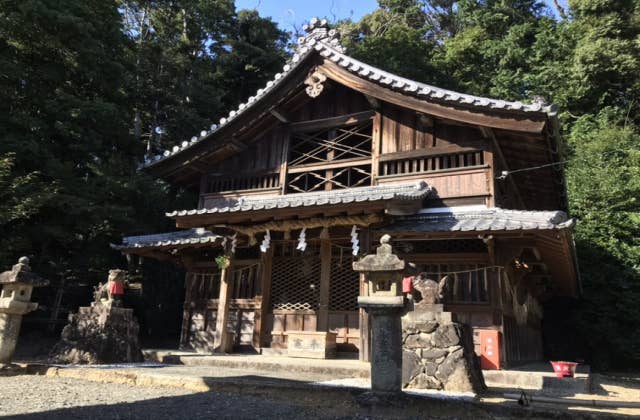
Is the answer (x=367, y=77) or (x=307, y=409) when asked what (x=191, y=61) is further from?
(x=307, y=409)

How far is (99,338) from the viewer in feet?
31.4

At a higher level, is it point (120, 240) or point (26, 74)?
point (26, 74)

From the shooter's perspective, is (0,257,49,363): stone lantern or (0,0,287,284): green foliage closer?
(0,257,49,363): stone lantern

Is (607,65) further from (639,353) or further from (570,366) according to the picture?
(570,366)

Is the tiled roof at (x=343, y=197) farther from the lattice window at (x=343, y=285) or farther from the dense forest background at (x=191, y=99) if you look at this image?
the dense forest background at (x=191, y=99)

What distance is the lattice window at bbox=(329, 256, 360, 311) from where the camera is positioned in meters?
11.6

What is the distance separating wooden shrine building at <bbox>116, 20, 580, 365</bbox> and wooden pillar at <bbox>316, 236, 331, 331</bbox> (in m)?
0.03

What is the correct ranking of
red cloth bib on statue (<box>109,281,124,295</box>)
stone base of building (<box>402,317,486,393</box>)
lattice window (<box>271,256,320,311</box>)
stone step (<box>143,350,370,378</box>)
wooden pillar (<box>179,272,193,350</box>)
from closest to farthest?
stone base of building (<box>402,317,486,393</box>), stone step (<box>143,350,370,378</box>), red cloth bib on statue (<box>109,281,124,295</box>), lattice window (<box>271,256,320,311</box>), wooden pillar (<box>179,272,193,350</box>)

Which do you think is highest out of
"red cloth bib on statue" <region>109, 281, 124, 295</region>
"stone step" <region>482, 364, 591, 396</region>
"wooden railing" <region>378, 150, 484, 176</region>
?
"wooden railing" <region>378, 150, 484, 176</region>

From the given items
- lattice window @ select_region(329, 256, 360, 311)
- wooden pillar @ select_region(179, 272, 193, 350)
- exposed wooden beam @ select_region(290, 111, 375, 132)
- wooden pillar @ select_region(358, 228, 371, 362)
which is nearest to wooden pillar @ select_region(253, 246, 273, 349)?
lattice window @ select_region(329, 256, 360, 311)

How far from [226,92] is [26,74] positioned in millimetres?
11809

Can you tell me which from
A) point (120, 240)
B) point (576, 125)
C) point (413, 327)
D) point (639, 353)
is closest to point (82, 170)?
point (120, 240)

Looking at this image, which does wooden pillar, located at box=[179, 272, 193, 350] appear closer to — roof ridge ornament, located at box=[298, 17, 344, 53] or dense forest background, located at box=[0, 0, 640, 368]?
dense forest background, located at box=[0, 0, 640, 368]

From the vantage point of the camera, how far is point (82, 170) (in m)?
16.2
